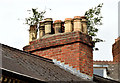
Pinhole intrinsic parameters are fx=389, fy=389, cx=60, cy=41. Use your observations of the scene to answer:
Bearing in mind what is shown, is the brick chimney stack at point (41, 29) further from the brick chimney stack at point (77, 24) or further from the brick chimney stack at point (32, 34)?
the brick chimney stack at point (77, 24)

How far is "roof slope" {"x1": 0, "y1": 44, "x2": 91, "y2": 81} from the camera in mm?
10336

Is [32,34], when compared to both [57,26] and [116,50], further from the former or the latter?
[116,50]

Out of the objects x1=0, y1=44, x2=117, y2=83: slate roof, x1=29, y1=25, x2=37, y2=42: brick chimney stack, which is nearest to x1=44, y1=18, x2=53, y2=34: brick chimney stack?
x1=29, y1=25, x2=37, y2=42: brick chimney stack

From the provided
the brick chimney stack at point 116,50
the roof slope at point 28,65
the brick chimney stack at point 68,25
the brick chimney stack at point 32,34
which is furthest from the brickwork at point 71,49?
the brick chimney stack at point 116,50

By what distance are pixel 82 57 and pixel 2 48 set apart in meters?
4.24

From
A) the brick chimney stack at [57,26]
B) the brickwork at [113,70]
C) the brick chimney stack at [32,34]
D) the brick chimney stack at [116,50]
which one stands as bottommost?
the brickwork at [113,70]

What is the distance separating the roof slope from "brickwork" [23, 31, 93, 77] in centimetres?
137

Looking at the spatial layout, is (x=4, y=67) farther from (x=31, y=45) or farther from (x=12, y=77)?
(x=31, y=45)

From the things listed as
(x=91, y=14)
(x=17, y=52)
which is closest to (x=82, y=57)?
(x=17, y=52)

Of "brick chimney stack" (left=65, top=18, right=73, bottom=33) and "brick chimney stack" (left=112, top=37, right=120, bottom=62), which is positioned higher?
"brick chimney stack" (left=65, top=18, right=73, bottom=33)

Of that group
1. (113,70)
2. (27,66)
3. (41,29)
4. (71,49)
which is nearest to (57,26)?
(41,29)

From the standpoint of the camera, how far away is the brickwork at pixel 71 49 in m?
15.5

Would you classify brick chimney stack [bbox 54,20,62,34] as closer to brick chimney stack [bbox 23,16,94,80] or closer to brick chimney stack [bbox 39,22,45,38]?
brick chimney stack [bbox 23,16,94,80]

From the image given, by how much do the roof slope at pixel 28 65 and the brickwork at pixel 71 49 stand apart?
137 cm
